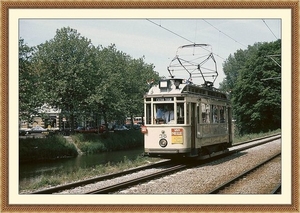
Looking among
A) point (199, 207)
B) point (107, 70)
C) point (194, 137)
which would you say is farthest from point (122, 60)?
point (199, 207)

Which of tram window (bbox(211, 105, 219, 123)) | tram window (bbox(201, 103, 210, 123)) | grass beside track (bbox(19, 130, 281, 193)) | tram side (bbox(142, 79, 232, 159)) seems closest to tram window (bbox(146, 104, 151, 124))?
tram side (bbox(142, 79, 232, 159))

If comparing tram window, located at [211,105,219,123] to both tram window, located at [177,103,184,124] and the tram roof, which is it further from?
tram window, located at [177,103,184,124]

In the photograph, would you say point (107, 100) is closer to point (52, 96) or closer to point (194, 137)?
point (52, 96)

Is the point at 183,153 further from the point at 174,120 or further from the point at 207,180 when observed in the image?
the point at 207,180

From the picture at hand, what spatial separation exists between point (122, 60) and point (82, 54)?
34.4 ft

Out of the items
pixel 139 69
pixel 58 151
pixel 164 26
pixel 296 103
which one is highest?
pixel 139 69

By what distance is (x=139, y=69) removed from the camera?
50469mm

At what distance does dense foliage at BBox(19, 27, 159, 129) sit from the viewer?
32.1 meters

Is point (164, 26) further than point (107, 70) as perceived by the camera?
No

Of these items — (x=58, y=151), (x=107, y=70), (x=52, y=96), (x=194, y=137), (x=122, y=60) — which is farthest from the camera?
(x=122, y=60)

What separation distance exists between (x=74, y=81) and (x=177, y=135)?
24775 mm

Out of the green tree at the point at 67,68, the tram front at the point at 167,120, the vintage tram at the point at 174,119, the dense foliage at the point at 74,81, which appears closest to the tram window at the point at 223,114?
the vintage tram at the point at 174,119

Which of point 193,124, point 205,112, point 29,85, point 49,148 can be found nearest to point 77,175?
point 193,124

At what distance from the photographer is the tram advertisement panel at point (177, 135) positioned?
547 inches
